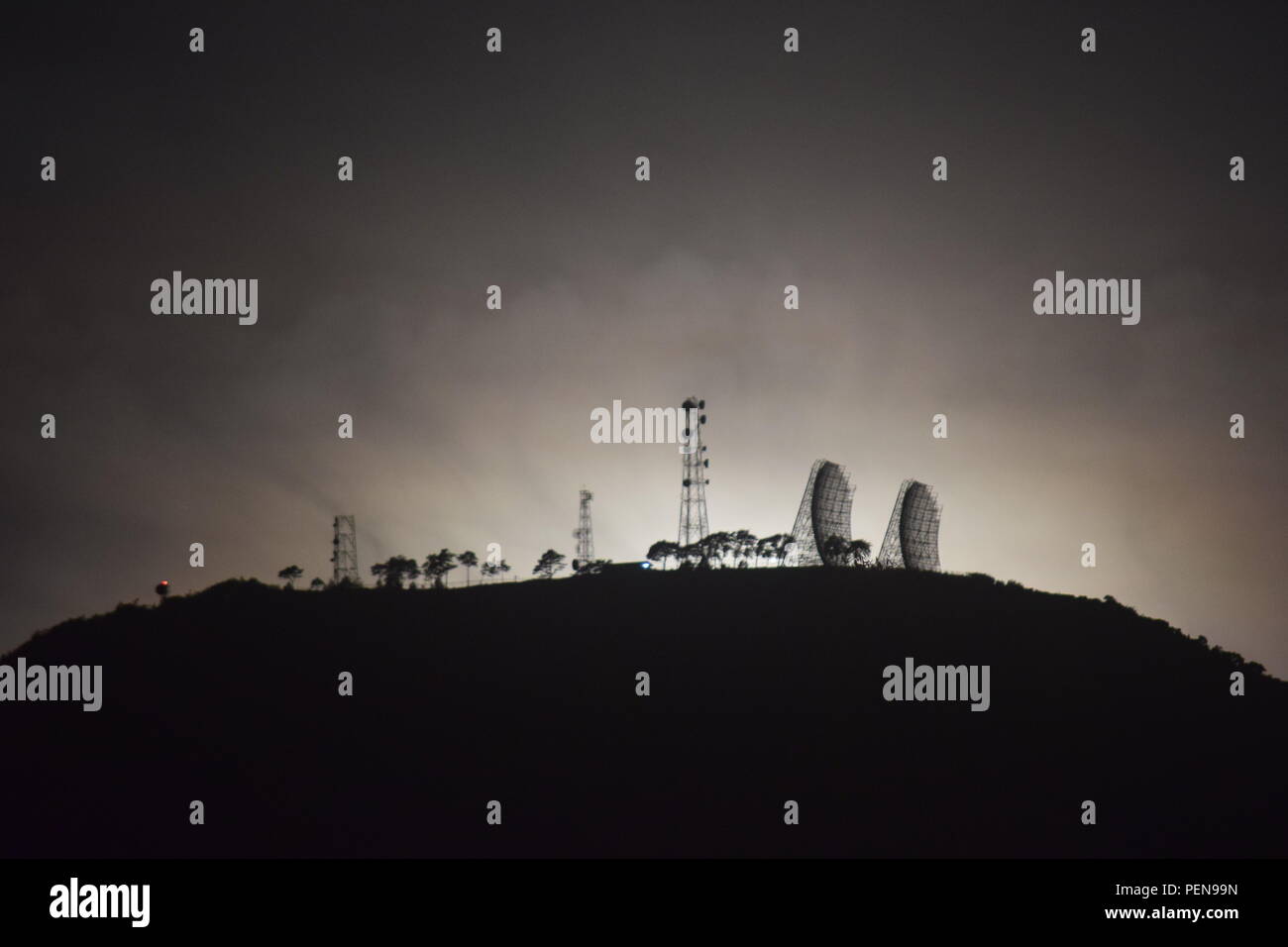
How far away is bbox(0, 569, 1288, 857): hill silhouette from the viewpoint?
70500 mm

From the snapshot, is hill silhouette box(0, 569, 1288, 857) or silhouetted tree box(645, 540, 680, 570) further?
silhouetted tree box(645, 540, 680, 570)

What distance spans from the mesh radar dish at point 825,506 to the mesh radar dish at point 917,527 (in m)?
4.93

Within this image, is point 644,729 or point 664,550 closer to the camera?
point 644,729

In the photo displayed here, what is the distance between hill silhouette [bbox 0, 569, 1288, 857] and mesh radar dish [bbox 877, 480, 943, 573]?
2447 mm

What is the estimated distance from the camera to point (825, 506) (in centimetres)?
9375

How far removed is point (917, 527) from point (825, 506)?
866 cm

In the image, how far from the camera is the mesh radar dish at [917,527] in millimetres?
94250

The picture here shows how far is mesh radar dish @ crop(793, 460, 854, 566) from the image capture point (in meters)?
92.7

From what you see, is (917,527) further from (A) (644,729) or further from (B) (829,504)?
(A) (644,729)

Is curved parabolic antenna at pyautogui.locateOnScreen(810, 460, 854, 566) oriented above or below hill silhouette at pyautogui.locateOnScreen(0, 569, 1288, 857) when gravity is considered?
above

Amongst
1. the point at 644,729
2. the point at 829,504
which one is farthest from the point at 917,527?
the point at 644,729

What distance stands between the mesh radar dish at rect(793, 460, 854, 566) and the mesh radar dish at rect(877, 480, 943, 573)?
194 inches

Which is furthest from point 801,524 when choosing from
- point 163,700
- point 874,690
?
point 163,700

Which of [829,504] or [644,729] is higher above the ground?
[829,504]
